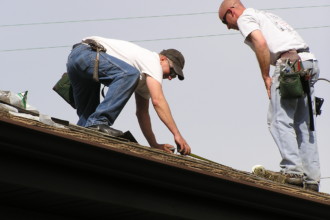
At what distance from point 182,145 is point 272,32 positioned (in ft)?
4.50

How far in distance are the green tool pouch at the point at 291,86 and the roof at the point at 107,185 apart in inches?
70.8

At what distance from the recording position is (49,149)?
15.1 feet

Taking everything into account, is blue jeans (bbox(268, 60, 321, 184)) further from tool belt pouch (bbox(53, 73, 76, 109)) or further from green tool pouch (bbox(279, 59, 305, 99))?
tool belt pouch (bbox(53, 73, 76, 109))

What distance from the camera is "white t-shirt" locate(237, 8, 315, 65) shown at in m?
7.95

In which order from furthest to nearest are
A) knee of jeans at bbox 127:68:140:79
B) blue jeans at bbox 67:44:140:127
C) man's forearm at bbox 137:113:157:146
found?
1. man's forearm at bbox 137:113:157:146
2. knee of jeans at bbox 127:68:140:79
3. blue jeans at bbox 67:44:140:127

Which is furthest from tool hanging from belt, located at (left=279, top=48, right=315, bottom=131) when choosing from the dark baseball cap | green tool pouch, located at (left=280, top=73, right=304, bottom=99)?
the dark baseball cap

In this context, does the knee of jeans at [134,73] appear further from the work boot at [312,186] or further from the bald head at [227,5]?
the work boot at [312,186]

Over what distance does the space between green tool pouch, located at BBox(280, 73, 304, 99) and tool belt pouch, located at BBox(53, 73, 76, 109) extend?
6.51 ft

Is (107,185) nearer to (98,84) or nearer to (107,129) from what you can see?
(107,129)

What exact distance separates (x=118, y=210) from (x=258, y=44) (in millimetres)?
3107

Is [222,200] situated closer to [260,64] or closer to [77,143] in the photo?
[77,143]

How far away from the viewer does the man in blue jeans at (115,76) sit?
743 cm

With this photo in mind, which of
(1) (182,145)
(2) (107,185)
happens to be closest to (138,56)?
(1) (182,145)

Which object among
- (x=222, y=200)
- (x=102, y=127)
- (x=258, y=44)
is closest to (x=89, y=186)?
(x=222, y=200)
